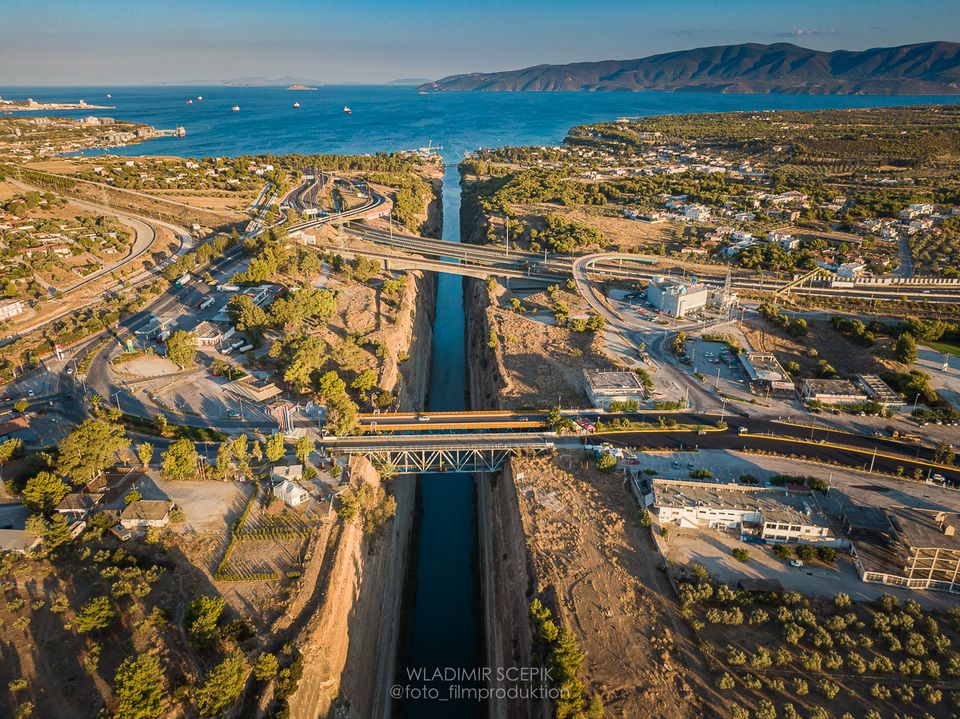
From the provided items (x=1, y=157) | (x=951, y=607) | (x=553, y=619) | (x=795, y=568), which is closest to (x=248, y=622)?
(x=553, y=619)

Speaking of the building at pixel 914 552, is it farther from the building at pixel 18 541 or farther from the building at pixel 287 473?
the building at pixel 18 541

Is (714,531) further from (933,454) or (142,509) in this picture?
(142,509)

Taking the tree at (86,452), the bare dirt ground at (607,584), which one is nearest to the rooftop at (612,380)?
the bare dirt ground at (607,584)

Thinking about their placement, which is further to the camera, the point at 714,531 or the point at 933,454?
the point at 933,454

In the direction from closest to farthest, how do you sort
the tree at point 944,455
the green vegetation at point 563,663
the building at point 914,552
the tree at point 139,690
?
the tree at point 139,690, the green vegetation at point 563,663, the building at point 914,552, the tree at point 944,455

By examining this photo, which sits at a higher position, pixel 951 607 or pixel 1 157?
pixel 1 157

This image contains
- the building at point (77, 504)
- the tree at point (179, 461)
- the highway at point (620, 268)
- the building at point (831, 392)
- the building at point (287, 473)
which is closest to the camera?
the building at point (77, 504)
